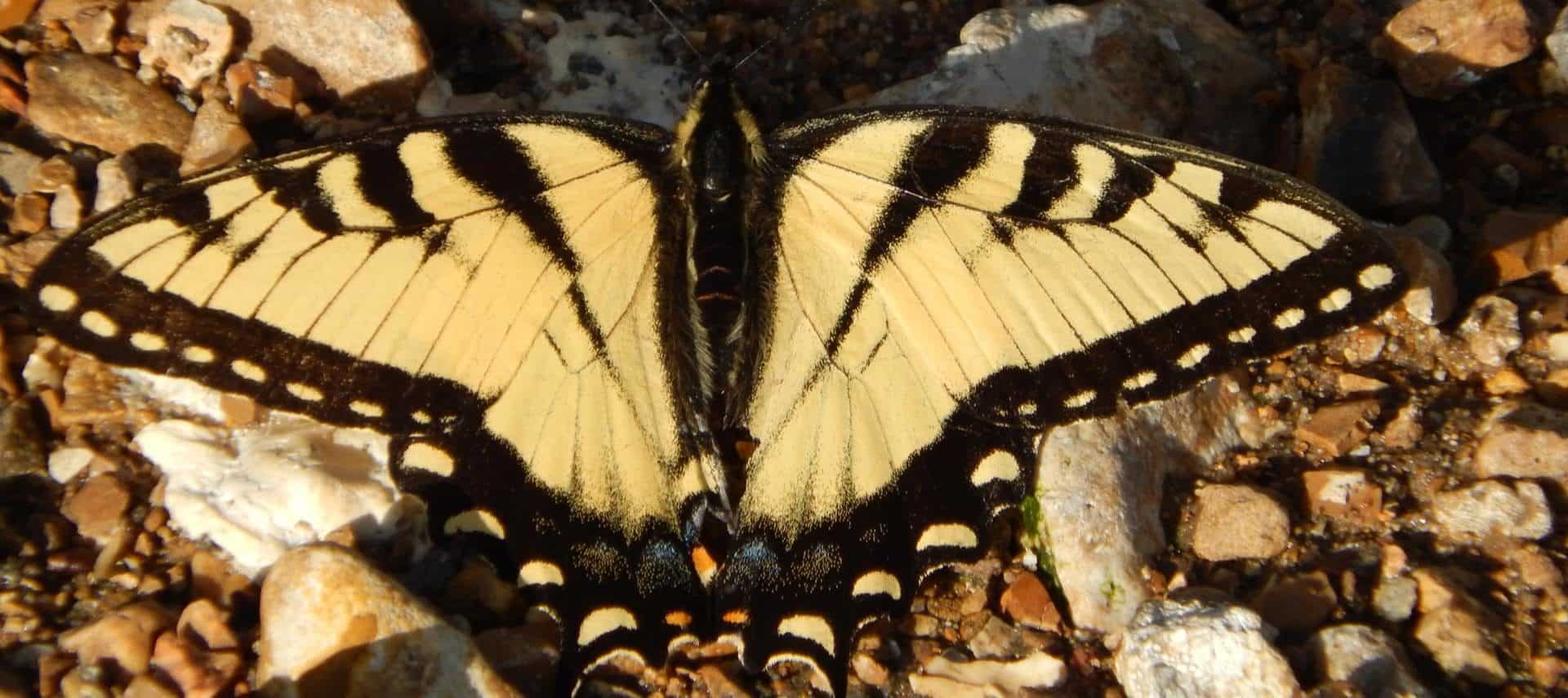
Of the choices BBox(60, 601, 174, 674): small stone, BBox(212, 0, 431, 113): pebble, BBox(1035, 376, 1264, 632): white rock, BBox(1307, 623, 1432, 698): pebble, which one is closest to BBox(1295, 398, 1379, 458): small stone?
BBox(1035, 376, 1264, 632): white rock

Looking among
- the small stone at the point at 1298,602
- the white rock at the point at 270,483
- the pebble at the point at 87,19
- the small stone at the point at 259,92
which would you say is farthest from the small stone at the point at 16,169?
the small stone at the point at 1298,602

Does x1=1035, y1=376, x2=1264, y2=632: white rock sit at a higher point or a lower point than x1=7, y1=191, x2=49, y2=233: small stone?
higher

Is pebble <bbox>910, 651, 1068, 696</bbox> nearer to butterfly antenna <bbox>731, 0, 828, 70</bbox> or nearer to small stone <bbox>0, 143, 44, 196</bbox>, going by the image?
butterfly antenna <bbox>731, 0, 828, 70</bbox>

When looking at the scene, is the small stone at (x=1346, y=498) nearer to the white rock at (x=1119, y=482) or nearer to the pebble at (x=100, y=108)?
the white rock at (x=1119, y=482)

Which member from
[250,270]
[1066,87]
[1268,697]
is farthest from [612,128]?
[1268,697]

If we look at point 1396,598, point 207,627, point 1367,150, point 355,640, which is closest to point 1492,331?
point 1367,150

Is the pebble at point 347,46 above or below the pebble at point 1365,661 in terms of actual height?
below
